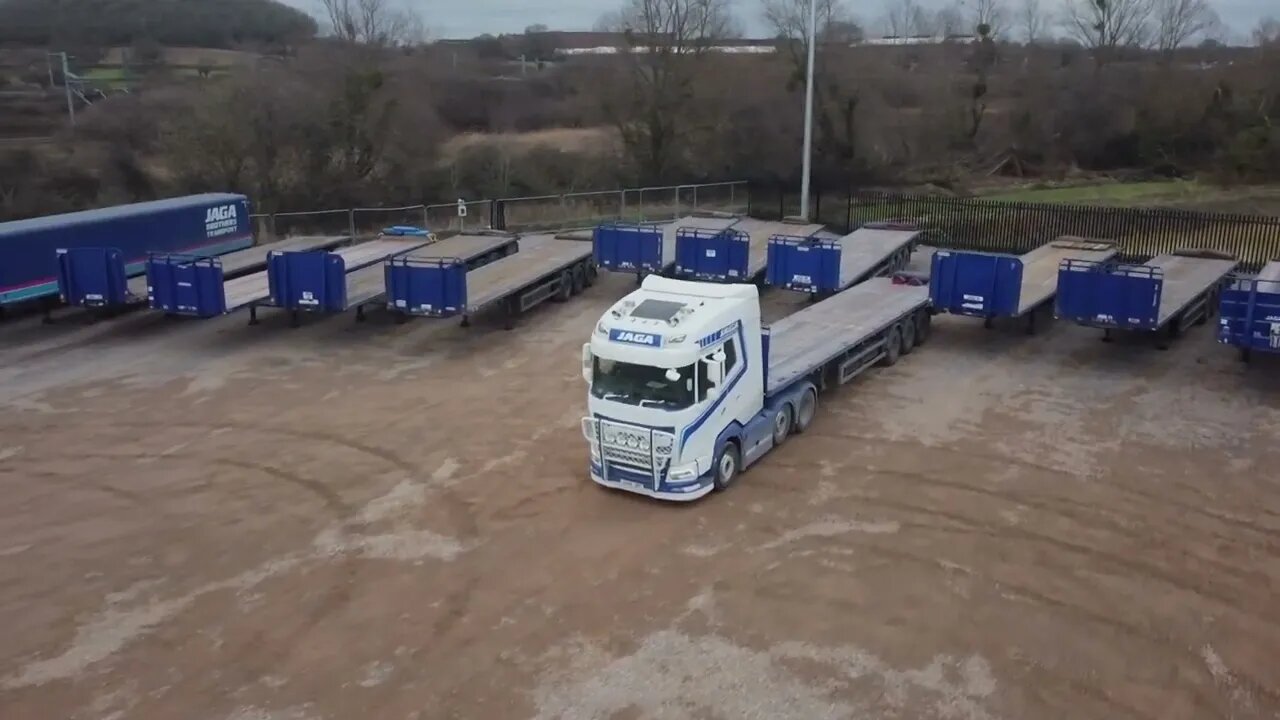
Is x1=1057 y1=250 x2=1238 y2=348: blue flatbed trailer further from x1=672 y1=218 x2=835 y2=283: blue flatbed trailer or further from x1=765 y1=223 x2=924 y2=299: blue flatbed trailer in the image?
x1=672 y1=218 x2=835 y2=283: blue flatbed trailer

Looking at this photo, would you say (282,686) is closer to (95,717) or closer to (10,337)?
(95,717)

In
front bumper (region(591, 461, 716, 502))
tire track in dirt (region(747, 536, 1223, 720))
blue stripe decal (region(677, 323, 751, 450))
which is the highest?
blue stripe decal (region(677, 323, 751, 450))

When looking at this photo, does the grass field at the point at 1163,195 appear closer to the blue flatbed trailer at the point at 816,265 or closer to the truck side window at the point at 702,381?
the blue flatbed trailer at the point at 816,265

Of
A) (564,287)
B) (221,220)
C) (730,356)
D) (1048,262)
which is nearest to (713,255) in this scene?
(564,287)

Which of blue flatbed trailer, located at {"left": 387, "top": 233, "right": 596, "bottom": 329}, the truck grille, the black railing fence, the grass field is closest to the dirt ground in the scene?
the truck grille

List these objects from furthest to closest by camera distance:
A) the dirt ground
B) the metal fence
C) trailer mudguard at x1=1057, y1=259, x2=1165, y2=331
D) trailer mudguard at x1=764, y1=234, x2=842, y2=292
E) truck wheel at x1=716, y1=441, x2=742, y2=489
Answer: the metal fence → trailer mudguard at x1=764, y1=234, x2=842, y2=292 → trailer mudguard at x1=1057, y1=259, x2=1165, y2=331 → truck wheel at x1=716, y1=441, x2=742, y2=489 → the dirt ground

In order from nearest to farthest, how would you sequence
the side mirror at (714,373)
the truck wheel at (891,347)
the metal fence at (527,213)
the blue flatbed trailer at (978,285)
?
1. the side mirror at (714,373)
2. the truck wheel at (891,347)
3. the blue flatbed trailer at (978,285)
4. the metal fence at (527,213)

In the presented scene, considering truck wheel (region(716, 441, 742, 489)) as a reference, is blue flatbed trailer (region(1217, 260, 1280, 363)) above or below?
above

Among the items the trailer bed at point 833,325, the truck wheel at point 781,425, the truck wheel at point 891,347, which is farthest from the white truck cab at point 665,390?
the truck wheel at point 891,347
